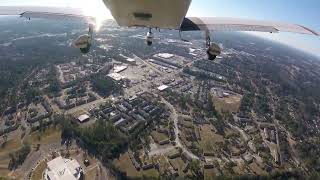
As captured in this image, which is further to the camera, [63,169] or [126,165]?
[126,165]

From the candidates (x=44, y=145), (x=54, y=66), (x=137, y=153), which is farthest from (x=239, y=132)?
(x=54, y=66)

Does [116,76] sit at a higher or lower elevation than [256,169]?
higher

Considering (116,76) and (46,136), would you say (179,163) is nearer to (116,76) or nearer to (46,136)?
(46,136)

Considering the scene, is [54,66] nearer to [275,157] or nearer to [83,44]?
[275,157]

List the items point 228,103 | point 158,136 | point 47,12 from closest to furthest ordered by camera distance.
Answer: point 47,12
point 158,136
point 228,103

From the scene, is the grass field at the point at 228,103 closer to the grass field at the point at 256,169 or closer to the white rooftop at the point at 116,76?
the grass field at the point at 256,169

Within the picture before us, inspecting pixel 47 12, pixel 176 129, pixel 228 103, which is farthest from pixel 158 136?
pixel 47 12

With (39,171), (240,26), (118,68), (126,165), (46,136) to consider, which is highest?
(240,26)
